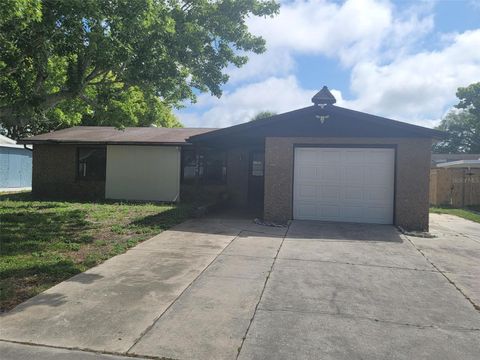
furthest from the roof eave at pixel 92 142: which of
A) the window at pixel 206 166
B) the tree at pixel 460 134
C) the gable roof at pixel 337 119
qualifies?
the tree at pixel 460 134

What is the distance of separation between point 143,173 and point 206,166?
106 inches

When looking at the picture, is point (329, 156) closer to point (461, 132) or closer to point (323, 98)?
point (323, 98)

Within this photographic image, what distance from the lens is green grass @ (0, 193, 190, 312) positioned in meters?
6.04

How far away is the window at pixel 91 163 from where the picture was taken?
18.2 metres

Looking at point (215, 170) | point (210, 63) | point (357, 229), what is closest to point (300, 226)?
point (357, 229)

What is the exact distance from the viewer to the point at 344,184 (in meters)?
Result: 11.7

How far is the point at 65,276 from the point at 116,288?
103 centimetres

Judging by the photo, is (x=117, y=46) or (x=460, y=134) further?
(x=460, y=134)

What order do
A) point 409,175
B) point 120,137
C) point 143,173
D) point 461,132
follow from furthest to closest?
point 461,132, point 120,137, point 143,173, point 409,175

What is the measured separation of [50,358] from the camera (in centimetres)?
373

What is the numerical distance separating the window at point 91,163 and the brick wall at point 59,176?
0.21 m

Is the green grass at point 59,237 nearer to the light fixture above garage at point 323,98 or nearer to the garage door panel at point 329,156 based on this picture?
the garage door panel at point 329,156

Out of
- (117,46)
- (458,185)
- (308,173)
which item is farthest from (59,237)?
(458,185)

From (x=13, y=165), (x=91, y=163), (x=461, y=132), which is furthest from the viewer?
(x=461, y=132)
